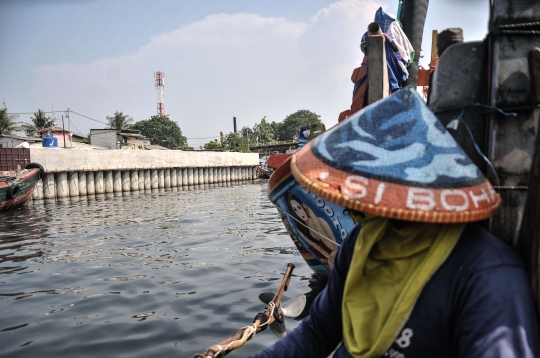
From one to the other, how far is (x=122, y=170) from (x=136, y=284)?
2118cm

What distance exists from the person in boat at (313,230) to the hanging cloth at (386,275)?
356 centimetres

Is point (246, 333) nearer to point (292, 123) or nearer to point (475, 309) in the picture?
point (475, 309)

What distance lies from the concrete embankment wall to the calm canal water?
1011 centimetres

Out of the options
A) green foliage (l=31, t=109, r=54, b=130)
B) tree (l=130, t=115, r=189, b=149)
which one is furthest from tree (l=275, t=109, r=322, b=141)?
green foliage (l=31, t=109, r=54, b=130)

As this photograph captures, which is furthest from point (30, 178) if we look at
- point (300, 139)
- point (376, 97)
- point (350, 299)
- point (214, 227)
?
point (350, 299)

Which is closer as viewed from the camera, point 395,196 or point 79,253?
point 395,196

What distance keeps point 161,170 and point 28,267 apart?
22.0 metres

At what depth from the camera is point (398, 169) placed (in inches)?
45.6

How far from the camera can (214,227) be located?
39.1ft

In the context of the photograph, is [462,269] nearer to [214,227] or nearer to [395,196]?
[395,196]

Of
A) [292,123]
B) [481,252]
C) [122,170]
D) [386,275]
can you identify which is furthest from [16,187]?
[292,123]

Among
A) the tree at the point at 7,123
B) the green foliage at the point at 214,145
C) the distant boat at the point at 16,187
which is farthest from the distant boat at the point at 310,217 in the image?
the green foliage at the point at 214,145

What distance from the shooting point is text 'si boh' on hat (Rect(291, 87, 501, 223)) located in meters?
1.11

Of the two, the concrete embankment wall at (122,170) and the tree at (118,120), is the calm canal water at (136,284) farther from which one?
the tree at (118,120)
